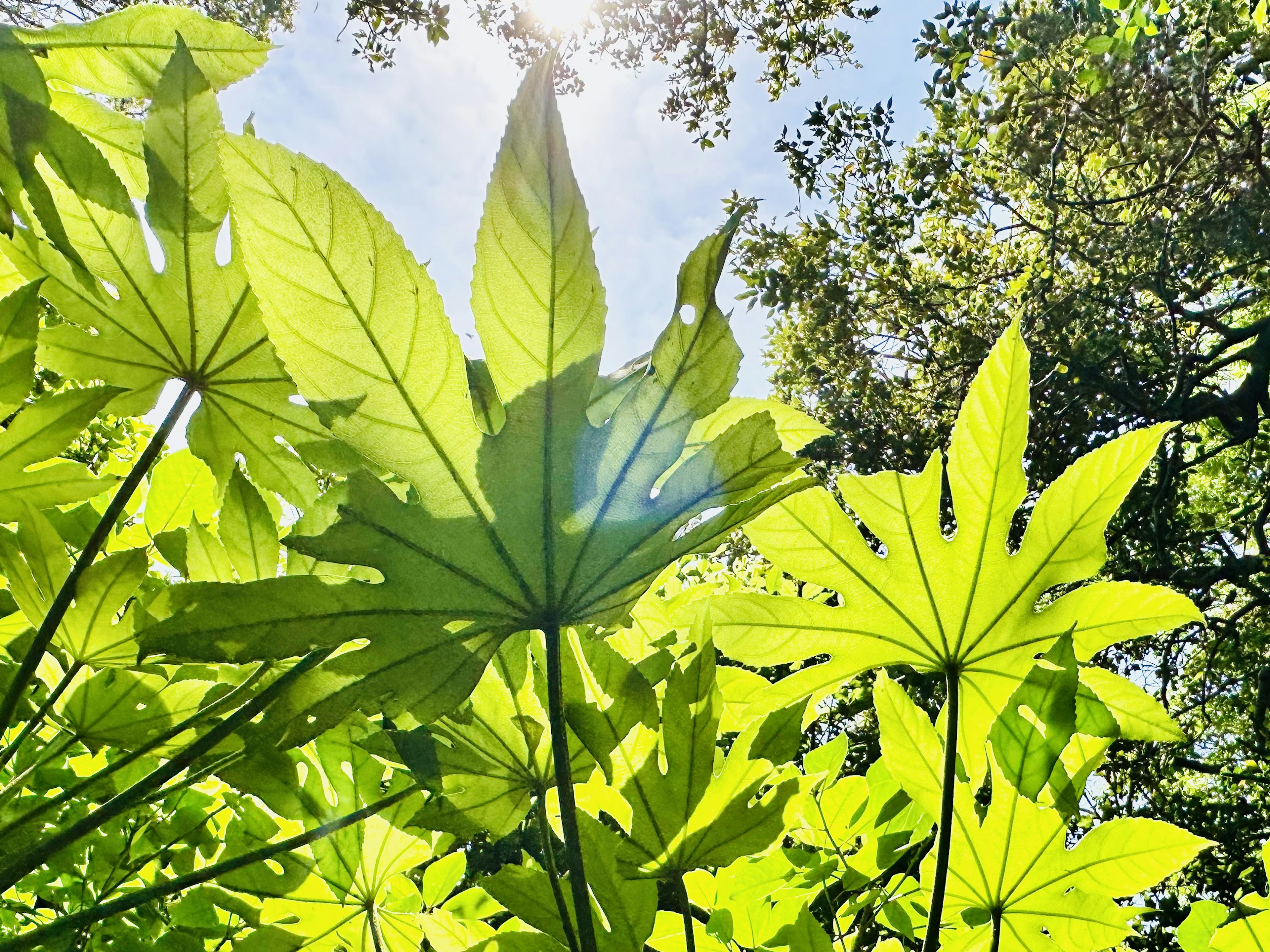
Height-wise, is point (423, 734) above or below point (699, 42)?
below

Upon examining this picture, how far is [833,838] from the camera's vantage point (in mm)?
809

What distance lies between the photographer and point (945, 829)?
0.54 meters

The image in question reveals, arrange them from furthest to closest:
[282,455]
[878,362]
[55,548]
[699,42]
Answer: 1. [878,362]
2. [699,42]
3. [282,455]
4. [55,548]

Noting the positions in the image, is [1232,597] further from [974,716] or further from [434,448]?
[434,448]

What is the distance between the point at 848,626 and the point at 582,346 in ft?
1.26

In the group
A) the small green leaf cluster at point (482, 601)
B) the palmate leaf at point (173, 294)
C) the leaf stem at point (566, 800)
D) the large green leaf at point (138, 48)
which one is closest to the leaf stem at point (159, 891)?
the small green leaf cluster at point (482, 601)

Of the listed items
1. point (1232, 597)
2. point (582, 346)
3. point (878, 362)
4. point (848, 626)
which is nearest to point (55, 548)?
point (582, 346)

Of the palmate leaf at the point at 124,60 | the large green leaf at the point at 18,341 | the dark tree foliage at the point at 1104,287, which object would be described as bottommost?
the large green leaf at the point at 18,341

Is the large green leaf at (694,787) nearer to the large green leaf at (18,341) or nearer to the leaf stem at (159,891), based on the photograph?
the leaf stem at (159,891)

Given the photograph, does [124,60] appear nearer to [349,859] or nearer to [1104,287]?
[349,859]

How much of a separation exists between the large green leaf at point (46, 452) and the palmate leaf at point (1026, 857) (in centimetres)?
58

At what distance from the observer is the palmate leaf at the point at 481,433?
39 cm

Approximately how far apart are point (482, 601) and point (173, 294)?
0.35 m

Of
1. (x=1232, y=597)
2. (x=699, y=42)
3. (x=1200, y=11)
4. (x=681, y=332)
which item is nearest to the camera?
(x=681, y=332)
